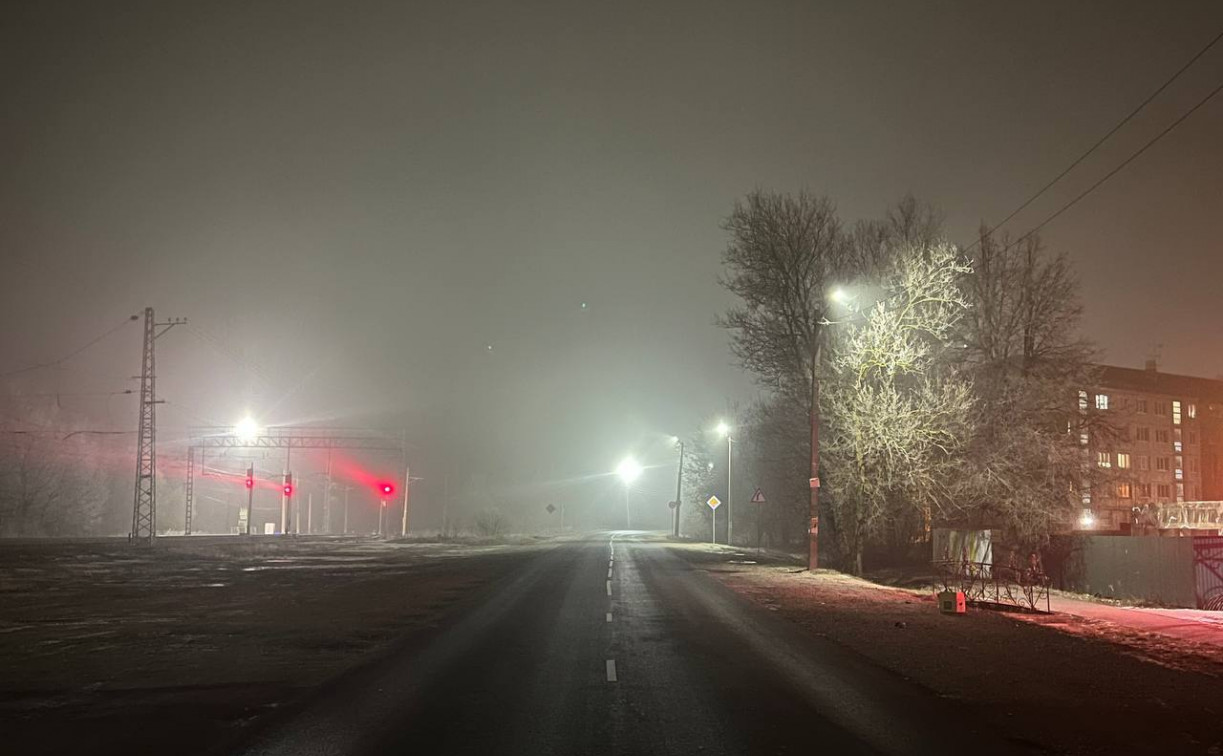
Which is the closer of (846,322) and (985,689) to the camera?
(985,689)

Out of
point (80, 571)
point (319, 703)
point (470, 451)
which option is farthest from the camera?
point (470, 451)

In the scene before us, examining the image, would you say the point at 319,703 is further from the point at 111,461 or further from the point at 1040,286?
the point at 111,461

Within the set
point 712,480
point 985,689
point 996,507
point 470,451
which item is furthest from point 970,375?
point 470,451

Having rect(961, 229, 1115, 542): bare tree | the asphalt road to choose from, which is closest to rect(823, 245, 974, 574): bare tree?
rect(961, 229, 1115, 542): bare tree

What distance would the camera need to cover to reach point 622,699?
1065cm

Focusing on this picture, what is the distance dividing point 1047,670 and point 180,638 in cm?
1405

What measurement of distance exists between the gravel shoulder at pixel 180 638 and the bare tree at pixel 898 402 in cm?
1320

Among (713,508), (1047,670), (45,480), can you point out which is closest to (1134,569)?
(1047,670)

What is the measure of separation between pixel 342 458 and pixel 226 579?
84.8 metres

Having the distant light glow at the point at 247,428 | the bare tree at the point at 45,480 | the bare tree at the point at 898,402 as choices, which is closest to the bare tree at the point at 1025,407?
the bare tree at the point at 898,402

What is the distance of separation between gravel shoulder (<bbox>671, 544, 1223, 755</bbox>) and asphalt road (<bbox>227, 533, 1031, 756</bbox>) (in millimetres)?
686

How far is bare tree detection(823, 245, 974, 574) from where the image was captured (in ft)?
101

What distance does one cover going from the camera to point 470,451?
14938cm

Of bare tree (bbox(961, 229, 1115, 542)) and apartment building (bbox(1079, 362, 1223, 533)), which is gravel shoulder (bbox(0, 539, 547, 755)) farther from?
apartment building (bbox(1079, 362, 1223, 533))
